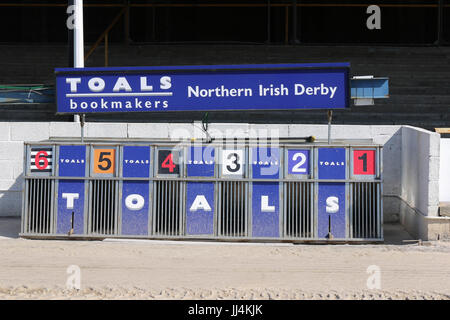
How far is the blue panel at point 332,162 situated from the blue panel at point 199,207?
214 cm

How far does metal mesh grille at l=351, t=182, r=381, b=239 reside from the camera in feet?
39.2

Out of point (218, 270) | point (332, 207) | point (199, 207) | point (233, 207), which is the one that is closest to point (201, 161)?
point (199, 207)

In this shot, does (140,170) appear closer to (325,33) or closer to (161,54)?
(161,54)

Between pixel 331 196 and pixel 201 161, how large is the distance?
2.55m

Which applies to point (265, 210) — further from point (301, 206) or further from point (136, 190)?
point (136, 190)

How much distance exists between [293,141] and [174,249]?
3.37 m

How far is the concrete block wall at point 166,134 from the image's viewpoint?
14.1 metres

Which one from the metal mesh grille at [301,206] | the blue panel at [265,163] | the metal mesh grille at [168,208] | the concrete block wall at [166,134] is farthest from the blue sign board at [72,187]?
the metal mesh grille at [301,206]

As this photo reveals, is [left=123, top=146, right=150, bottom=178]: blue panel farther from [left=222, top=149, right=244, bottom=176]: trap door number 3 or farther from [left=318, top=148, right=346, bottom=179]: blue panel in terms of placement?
[left=318, top=148, right=346, bottom=179]: blue panel

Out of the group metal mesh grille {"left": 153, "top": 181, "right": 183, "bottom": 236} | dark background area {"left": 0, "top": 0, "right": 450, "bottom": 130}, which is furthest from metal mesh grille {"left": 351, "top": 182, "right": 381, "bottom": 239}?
dark background area {"left": 0, "top": 0, "right": 450, "bottom": 130}

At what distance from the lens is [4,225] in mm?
13727

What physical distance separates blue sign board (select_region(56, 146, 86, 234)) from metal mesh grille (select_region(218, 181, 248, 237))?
2.70 m

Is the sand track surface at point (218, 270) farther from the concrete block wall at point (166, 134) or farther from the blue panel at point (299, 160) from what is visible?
the concrete block wall at point (166, 134)

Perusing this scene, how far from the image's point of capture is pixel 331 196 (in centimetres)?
1201
